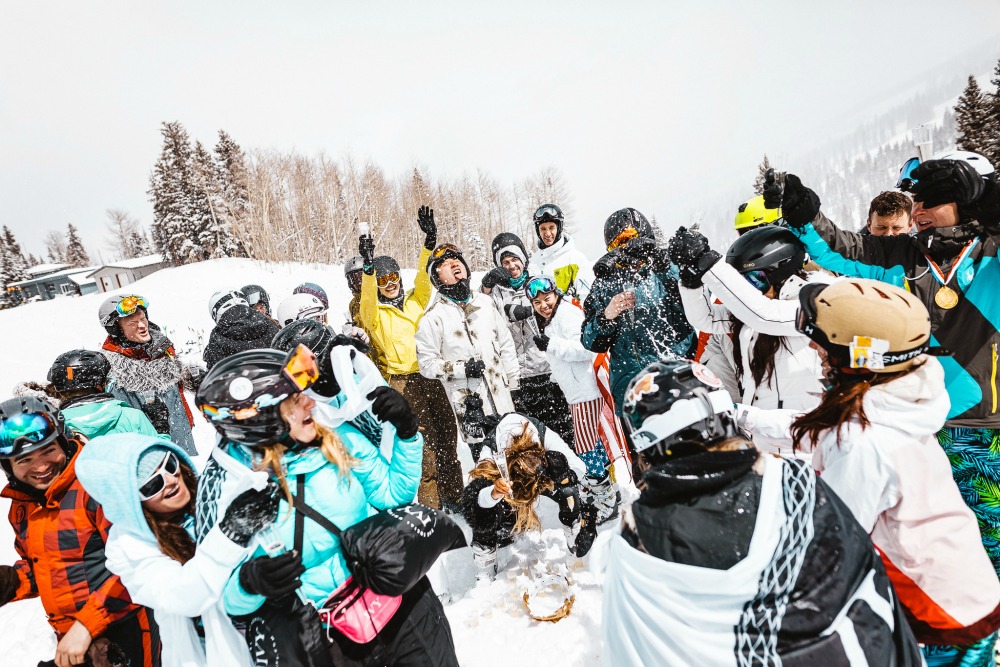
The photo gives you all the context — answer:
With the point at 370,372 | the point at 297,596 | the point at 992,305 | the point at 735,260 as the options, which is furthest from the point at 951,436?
the point at 297,596

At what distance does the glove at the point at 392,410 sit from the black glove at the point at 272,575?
556 millimetres

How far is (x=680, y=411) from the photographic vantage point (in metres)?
1.33

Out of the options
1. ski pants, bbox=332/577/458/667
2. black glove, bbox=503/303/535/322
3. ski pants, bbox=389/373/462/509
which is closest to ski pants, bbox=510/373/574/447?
black glove, bbox=503/303/535/322

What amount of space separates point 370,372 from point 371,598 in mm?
819

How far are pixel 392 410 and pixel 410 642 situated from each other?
91 centimetres

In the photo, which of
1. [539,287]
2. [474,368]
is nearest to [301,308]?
[474,368]

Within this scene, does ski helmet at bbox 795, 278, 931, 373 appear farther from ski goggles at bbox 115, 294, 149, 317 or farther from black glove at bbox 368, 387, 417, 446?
ski goggles at bbox 115, 294, 149, 317

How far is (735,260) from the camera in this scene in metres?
2.70

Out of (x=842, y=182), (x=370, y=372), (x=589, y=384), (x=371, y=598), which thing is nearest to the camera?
(x=371, y=598)

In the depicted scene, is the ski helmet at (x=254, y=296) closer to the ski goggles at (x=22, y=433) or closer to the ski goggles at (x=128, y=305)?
the ski goggles at (x=128, y=305)

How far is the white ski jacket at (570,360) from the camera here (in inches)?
153

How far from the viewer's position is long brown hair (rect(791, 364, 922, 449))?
163 centimetres

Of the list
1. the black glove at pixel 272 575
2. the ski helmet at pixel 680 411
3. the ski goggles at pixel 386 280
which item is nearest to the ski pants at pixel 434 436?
the ski goggles at pixel 386 280

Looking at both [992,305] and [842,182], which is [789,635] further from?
[842,182]
